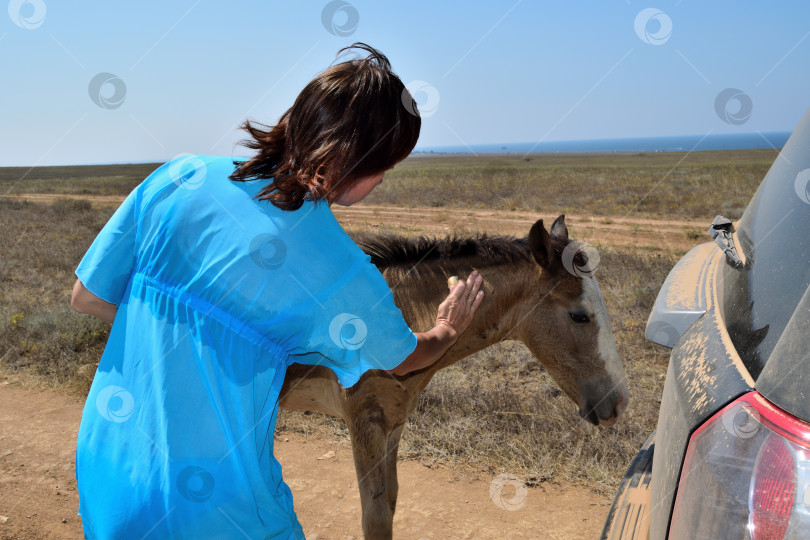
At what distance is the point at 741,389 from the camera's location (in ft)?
4.37

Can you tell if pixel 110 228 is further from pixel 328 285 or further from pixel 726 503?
pixel 726 503

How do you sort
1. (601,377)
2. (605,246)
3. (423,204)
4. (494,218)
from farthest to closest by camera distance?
(423,204), (494,218), (605,246), (601,377)

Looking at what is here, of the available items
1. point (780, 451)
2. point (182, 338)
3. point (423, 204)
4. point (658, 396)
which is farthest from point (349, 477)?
point (423, 204)

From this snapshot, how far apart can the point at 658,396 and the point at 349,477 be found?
122 inches

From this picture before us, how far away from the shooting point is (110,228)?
4.98ft

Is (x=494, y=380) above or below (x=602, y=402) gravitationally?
below

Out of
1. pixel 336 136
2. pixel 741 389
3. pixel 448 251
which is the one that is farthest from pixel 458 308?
pixel 448 251

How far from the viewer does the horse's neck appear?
131 inches
